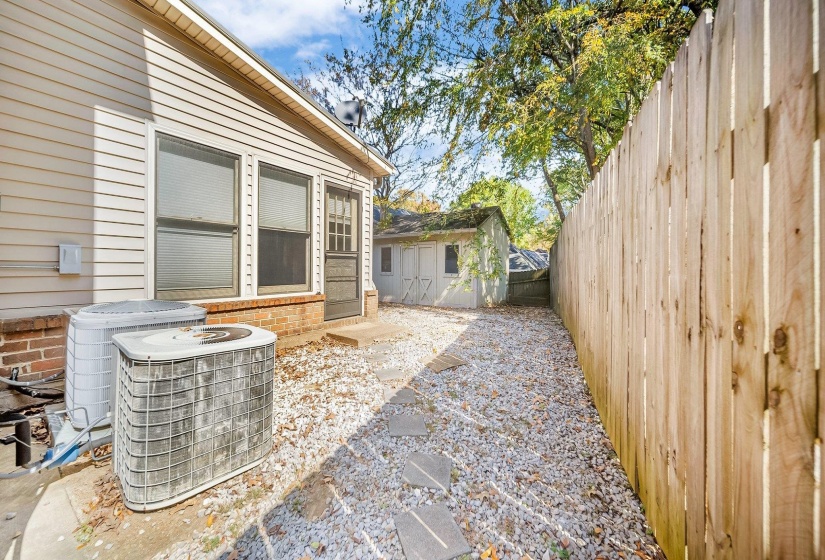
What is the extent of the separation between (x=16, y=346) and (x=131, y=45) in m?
3.07

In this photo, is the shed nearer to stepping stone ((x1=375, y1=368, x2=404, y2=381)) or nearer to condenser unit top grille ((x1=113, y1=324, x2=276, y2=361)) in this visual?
stepping stone ((x1=375, y1=368, x2=404, y2=381))

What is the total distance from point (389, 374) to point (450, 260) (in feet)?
25.7

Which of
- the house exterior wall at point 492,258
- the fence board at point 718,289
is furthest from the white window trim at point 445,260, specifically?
the fence board at point 718,289

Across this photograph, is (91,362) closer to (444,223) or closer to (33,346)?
(33,346)

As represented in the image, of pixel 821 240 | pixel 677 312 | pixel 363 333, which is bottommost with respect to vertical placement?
pixel 363 333

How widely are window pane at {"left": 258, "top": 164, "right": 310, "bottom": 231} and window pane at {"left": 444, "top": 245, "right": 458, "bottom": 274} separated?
676 cm

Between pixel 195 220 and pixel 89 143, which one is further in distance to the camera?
pixel 195 220

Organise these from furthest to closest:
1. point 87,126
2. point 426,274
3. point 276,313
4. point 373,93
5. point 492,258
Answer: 1. point 373,93
2. point 426,274
3. point 492,258
4. point 276,313
5. point 87,126

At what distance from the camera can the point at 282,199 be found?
479 centimetres

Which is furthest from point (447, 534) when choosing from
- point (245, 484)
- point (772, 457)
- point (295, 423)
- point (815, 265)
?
point (815, 265)

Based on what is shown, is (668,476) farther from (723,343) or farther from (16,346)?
(16,346)

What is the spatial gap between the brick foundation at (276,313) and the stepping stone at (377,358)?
4.18 feet

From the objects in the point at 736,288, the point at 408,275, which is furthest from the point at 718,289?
A: the point at 408,275

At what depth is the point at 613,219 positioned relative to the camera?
2.48 meters
